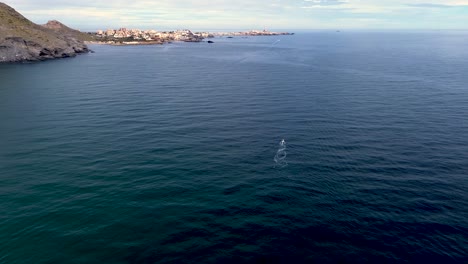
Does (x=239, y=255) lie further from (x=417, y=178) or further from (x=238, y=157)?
(x=417, y=178)

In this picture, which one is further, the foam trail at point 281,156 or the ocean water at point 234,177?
the foam trail at point 281,156

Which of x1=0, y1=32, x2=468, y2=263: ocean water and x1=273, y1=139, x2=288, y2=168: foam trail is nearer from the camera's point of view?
x1=0, y1=32, x2=468, y2=263: ocean water

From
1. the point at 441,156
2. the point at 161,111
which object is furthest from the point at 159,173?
the point at 441,156

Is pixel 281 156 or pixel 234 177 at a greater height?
pixel 281 156

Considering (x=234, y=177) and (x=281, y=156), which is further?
(x=281, y=156)
